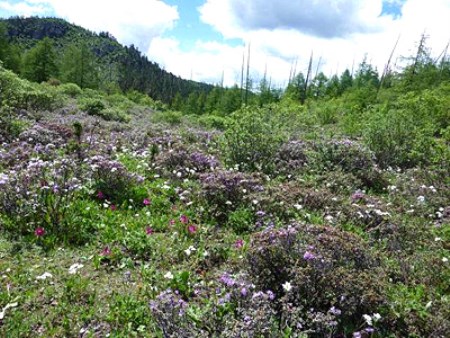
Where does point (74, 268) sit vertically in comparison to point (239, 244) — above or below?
below

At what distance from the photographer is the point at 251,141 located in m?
8.54

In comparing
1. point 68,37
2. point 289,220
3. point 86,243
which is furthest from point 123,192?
point 68,37

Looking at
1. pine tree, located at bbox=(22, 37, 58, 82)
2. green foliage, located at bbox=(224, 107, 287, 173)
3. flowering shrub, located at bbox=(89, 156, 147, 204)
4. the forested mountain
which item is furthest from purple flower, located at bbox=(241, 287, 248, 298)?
pine tree, located at bbox=(22, 37, 58, 82)

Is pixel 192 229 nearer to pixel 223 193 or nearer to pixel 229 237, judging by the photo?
pixel 229 237

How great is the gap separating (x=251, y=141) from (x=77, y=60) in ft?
144

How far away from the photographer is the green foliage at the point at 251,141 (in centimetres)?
836

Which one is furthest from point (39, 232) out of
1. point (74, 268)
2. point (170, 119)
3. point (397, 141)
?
point (170, 119)

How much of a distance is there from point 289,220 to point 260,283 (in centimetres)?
185

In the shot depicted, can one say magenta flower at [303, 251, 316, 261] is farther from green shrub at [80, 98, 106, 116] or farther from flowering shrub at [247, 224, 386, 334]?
green shrub at [80, 98, 106, 116]

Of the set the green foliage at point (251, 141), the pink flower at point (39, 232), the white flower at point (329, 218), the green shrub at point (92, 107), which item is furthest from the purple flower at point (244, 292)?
the green shrub at point (92, 107)

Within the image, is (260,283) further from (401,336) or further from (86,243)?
(86,243)

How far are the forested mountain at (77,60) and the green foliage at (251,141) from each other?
38.8 m

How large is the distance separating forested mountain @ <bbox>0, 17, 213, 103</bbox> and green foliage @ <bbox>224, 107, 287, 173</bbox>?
38.8 meters

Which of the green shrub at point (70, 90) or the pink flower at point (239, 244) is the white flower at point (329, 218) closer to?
the pink flower at point (239, 244)
